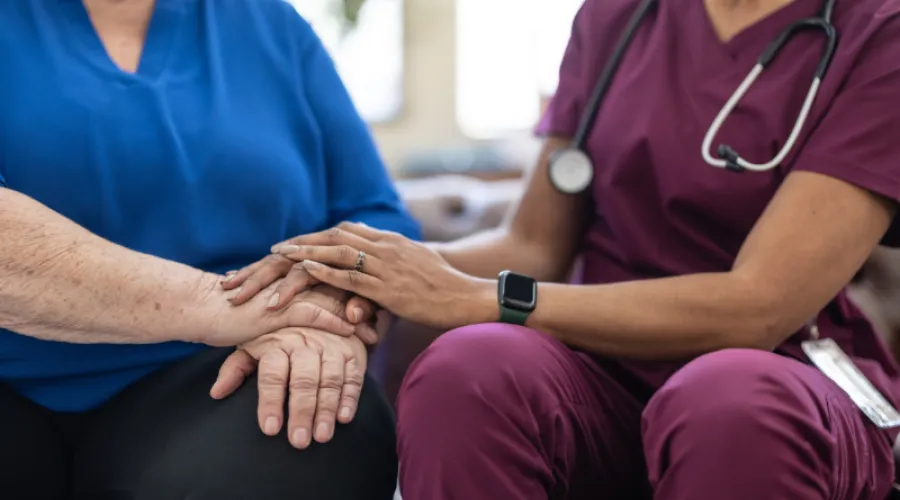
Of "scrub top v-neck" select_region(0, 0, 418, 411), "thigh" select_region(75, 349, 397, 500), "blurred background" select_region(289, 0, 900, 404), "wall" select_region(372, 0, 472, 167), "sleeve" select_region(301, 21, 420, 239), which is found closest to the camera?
"thigh" select_region(75, 349, 397, 500)

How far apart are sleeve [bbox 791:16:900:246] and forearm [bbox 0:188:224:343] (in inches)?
27.7

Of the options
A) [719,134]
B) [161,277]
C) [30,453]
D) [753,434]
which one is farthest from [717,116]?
[30,453]

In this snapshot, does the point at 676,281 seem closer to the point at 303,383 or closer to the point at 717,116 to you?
the point at 717,116

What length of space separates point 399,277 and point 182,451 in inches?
12.2

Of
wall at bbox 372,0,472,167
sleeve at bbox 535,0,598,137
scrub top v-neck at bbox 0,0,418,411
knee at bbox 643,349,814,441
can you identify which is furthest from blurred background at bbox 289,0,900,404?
knee at bbox 643,349,814,441

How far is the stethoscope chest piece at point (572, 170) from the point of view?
1.14 m

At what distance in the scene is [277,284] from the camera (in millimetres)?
987

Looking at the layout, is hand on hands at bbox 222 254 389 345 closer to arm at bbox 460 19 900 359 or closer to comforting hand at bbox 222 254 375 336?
comforting hand at bbox 222 254 375 336

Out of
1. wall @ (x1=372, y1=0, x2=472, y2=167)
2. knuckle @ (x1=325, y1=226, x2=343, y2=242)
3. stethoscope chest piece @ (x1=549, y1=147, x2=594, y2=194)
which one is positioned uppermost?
stethoscope chest piece @ (x1=549, y1=147, x2=594, y2=194)

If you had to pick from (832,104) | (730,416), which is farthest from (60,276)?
(832,104)

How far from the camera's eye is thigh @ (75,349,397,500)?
82 cm

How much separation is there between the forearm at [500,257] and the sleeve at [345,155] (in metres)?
0.07

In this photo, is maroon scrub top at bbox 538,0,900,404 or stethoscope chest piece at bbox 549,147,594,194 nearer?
maroon scrub top at bbox 538,0,900,404

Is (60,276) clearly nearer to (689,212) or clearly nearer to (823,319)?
(689,212)
